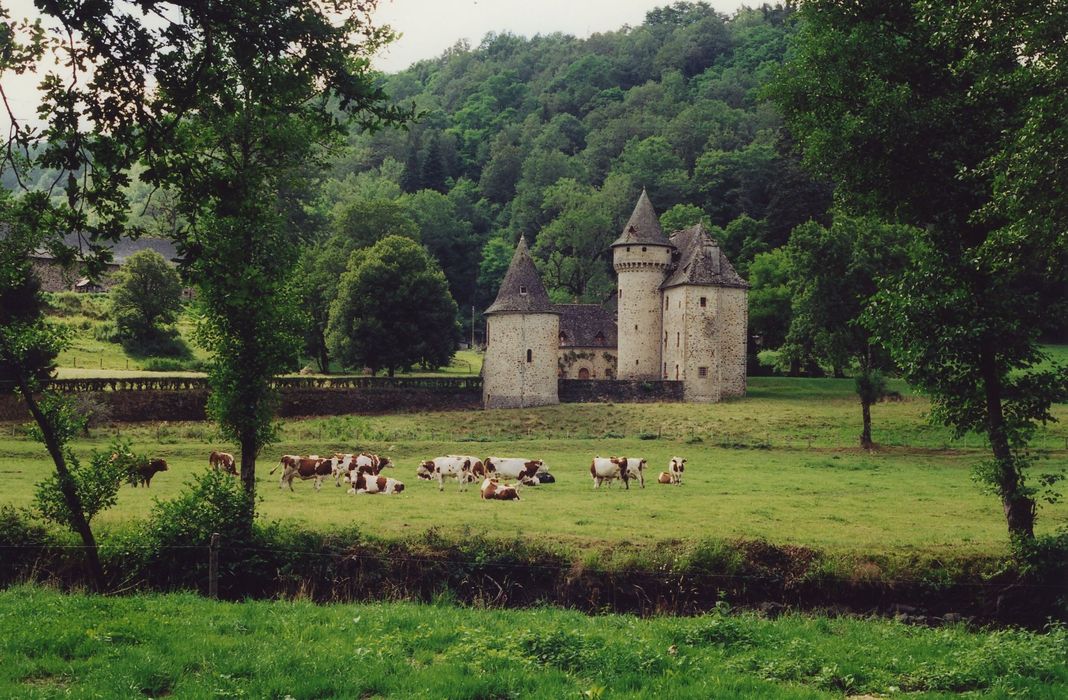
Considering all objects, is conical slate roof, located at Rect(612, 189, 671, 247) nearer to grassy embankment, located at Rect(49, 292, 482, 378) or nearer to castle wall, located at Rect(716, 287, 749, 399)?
castle wall, located at Rect(716, 287, 749, 399)

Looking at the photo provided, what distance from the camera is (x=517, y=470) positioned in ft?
86.3

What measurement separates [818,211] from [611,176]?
31.6m

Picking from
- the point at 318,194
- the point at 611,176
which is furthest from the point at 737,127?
the point at 318,194

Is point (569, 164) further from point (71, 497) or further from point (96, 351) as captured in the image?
point (71, 497)

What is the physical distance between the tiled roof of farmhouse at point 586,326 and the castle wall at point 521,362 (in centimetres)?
1097

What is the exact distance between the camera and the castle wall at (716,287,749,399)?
57156 mm

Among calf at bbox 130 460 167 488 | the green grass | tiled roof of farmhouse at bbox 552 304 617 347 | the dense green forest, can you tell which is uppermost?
the dense green forest

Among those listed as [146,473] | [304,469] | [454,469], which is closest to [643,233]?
[454,469]

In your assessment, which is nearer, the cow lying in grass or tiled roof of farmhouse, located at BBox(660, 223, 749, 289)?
the cow lying in grass

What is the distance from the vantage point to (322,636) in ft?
32.1

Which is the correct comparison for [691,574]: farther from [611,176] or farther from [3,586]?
[611,176]

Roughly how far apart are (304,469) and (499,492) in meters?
5.83

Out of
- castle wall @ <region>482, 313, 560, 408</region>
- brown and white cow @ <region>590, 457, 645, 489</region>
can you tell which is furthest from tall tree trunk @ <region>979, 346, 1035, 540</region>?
castle wall @ <region>482, 313, 560, 408</region>

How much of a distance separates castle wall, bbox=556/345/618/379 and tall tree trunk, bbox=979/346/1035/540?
50082mm
